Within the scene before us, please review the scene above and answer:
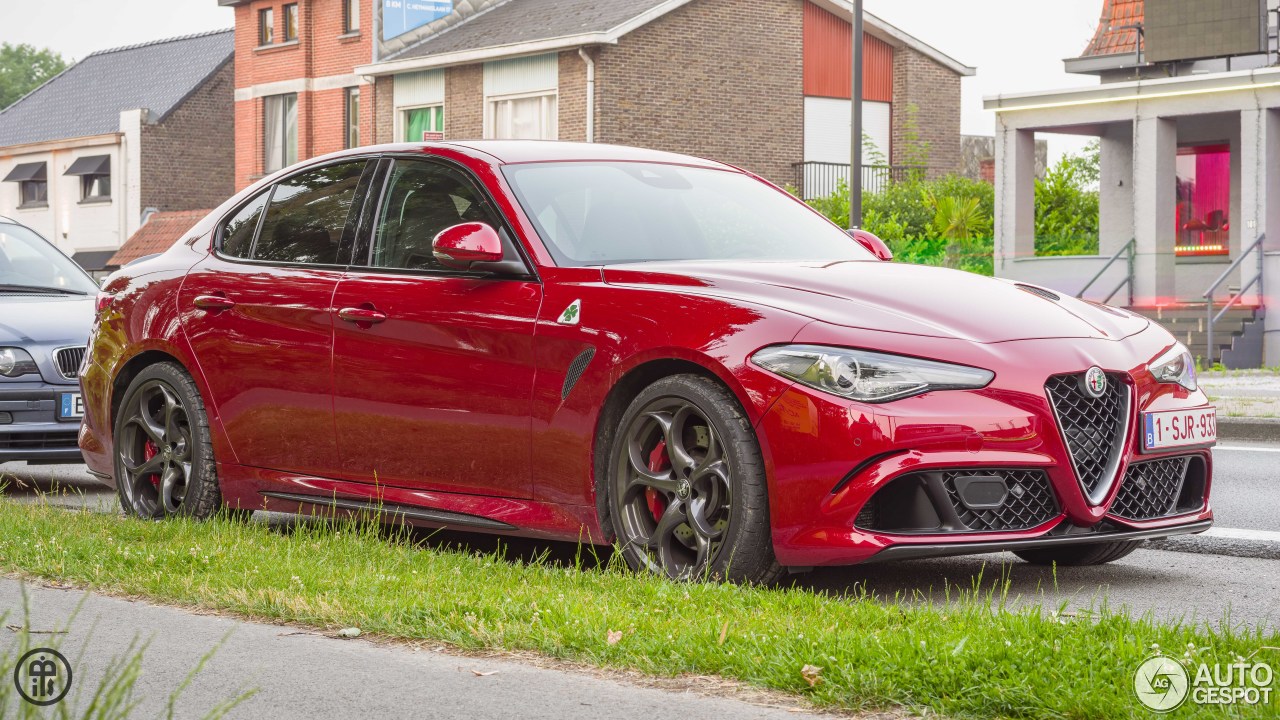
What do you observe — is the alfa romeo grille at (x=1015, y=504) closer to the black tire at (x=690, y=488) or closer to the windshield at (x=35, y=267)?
the black tire at (x=690, y=488)

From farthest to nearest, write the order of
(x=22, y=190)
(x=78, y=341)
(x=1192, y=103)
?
(x=22, y=190) → (x=1192, y=103) → (x=78, y=341)

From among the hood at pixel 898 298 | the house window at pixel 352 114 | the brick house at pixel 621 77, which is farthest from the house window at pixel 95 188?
the hood at pixel 898 298

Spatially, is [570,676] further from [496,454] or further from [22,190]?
[22,190]

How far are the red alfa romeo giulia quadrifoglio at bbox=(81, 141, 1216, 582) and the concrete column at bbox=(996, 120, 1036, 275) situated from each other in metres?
21.9

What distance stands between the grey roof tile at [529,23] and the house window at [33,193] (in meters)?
18.5

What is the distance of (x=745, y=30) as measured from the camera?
3884 centimetres

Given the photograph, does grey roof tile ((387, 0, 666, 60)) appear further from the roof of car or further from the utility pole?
the roof of car

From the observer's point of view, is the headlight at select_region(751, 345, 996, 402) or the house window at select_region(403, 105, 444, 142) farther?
the house window at select_region(403, 105, 444, 142)

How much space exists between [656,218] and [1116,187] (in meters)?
24.2

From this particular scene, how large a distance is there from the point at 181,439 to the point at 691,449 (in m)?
3.06

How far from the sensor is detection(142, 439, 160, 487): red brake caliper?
786 centimetres

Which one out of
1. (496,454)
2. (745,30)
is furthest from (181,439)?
(745,30)

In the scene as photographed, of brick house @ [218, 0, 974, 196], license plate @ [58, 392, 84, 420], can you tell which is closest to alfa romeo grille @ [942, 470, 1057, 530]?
license plate @ [58, 392, 84, 420]

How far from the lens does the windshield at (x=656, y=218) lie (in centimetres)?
645
